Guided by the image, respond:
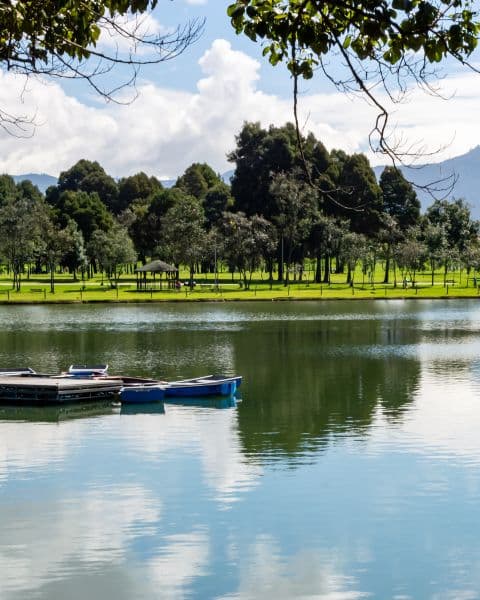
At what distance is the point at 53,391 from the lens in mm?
31812

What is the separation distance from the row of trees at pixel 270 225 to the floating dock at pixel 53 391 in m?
67.4

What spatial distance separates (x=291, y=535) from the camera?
17375 millimetres

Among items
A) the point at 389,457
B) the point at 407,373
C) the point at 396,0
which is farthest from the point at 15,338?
the point at 396,0

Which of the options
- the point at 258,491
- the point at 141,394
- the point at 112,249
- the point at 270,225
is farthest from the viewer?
the point at 112,249

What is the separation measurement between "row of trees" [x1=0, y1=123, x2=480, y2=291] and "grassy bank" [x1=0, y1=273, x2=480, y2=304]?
2706mm

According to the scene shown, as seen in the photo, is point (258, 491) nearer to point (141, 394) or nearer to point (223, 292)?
point (141, 394)

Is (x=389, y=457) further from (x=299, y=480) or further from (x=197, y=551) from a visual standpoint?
(x=197, y=551)

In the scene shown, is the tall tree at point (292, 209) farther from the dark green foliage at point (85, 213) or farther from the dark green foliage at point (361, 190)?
the dark green foliage at point (85, 213)

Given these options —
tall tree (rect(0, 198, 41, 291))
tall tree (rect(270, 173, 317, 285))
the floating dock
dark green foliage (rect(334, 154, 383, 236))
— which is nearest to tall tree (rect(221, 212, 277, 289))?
tall tree (rect(270, 173, 317, 285))

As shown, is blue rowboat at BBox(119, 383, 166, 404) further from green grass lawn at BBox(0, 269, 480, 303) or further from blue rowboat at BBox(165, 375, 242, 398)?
green grass lawn at BBox(0, 269, 480, 303)

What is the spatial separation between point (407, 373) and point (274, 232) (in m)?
67.5

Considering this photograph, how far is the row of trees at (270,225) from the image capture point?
104m

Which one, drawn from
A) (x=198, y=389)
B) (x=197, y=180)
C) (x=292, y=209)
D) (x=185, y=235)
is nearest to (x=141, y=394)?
(x=198, y=389)

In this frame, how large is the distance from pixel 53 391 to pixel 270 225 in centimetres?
7690
